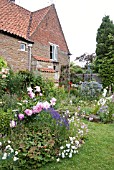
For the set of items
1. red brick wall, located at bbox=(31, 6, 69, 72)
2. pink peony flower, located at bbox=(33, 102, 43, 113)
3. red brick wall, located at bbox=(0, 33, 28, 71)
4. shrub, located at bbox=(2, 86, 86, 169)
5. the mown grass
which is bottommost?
the mown grass

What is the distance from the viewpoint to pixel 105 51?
24453mm

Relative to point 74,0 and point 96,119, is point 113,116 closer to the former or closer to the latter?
point 96,119

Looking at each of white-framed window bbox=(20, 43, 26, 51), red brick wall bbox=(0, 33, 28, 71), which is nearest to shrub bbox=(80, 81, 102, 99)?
red brick wall bbox=(0, 33, 28, 71)

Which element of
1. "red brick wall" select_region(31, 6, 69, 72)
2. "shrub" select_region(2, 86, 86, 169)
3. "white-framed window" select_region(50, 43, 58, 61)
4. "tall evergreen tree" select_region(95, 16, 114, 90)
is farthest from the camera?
"tall evergreen tree" select_region(95, 16, 114, 90)

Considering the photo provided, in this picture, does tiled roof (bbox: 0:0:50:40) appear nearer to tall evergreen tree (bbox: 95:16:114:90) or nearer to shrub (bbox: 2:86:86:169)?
tall evergreen tree (bbox: 95:16:114:90)

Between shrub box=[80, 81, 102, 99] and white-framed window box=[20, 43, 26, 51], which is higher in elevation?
white-framed window box=[20, 43, 26, 51]

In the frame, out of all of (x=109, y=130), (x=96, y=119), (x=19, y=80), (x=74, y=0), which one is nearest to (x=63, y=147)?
(x=109, y=130)

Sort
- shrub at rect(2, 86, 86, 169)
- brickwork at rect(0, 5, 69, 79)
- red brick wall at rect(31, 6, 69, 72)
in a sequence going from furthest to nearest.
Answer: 1. red brick wall at rect(31, 6, 69, 72)
2. brickwork at rect(0, 5, 69, 79)
3. shrub at rect(2, 86, 86, 169)

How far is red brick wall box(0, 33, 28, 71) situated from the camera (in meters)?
12.8

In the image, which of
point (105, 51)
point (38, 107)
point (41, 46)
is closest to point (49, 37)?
point (41, 46)

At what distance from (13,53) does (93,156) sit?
1086 centimetres

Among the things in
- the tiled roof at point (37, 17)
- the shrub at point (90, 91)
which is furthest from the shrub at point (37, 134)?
the tiled roof at point (37, 17)

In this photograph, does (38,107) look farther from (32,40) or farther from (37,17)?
(37,17)

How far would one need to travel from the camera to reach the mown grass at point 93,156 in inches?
142
